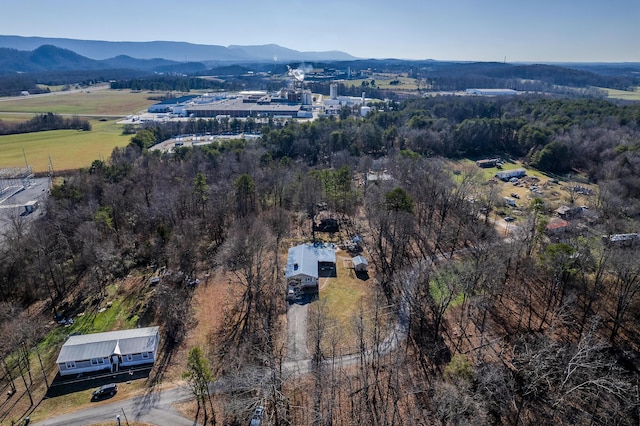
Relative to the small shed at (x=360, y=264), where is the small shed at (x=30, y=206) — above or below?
above

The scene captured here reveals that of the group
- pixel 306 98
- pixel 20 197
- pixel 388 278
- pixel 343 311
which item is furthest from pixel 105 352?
pixel 306 98

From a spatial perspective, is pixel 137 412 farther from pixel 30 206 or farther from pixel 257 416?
pixel 30 206

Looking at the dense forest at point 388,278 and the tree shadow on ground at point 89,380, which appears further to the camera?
the tree shadow on ground at point 89,380

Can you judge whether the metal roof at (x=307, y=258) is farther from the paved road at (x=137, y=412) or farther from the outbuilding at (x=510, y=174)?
the outbuilding at (x=510, y=174)

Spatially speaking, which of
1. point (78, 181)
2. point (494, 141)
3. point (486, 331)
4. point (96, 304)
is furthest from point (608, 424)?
point (494, 141)

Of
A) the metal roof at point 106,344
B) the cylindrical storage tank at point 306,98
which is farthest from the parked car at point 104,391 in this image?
the cylindrical storage tank at point 306,98

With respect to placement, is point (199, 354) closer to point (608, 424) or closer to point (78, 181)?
point (608, 424)
